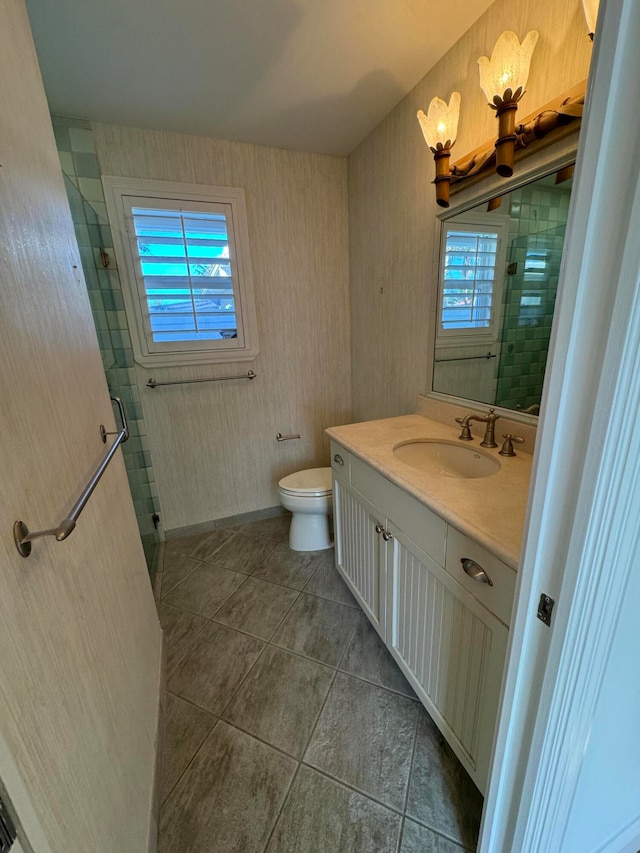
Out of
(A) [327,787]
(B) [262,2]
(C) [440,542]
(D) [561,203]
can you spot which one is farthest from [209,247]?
(A) [327,787]

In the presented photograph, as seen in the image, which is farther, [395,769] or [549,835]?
[395,769]

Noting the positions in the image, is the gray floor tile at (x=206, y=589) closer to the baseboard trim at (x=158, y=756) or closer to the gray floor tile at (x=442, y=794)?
the baseboard trim at (x=158, y=756)

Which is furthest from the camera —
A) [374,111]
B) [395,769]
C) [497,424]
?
[374,111]

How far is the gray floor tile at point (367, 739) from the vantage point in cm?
107

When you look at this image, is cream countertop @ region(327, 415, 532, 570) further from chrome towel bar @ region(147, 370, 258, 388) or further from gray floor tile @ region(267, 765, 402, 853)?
chrome towel bar @ region(147, 370, 258, 388)

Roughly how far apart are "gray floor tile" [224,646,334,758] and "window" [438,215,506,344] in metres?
1.57

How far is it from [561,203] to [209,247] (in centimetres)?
177

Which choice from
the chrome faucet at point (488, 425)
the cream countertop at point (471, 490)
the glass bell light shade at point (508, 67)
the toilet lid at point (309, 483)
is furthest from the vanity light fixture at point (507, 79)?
the toilet lid at point (309, 483)

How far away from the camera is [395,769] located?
1094mm

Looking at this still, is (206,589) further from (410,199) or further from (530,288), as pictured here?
(410,199)

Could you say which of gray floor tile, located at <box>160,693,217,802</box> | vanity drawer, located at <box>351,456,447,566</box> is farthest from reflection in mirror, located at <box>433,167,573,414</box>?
gray floor tile, located at <box>160,693,217,802</box>

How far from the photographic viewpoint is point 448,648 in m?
1.01

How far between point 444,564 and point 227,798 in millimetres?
973

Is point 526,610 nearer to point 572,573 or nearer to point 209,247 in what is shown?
point 572,573
